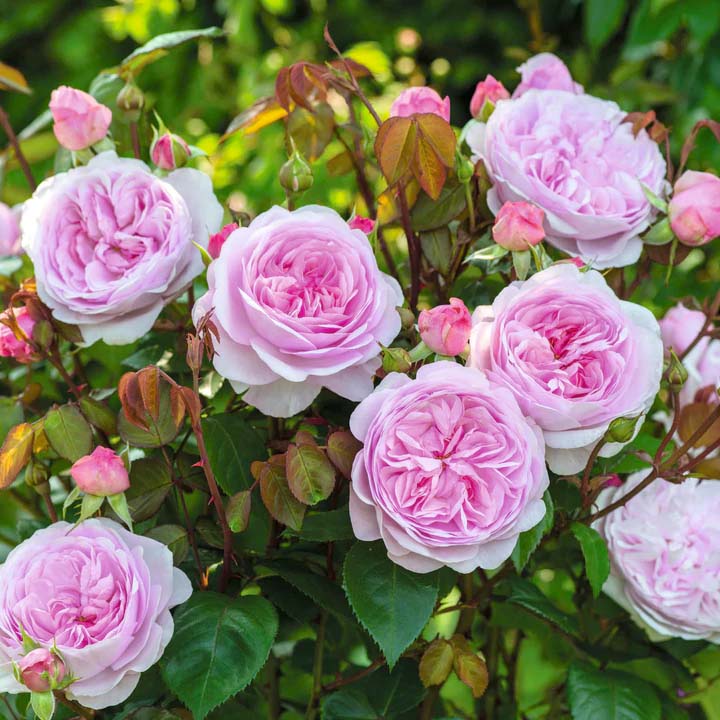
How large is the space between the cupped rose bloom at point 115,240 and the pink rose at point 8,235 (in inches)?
6.3

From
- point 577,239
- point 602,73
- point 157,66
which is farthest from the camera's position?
point 157,66

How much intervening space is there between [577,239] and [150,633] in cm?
33

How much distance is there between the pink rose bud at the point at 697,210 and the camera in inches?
22.8

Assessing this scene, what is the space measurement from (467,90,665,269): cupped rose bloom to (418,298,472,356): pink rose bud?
0.39 ft

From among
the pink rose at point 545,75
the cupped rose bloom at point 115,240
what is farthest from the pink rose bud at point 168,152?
the pink rose at point 545,75

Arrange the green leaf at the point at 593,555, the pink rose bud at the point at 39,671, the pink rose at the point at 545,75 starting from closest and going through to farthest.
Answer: the pink rose bud at the point at 39,671 → the green leaf at the point at 593,555 → the pink rose at the point at 545,75

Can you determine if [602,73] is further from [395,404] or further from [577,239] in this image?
[395,404]

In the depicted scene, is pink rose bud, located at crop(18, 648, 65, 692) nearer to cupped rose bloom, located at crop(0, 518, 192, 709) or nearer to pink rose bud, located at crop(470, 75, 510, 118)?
cupped rose bloom, located at crop(0, 518, 192, 709)

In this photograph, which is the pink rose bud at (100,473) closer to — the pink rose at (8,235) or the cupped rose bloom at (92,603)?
the cupped rose bloom at (92,603)

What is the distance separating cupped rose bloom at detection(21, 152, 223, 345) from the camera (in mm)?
566

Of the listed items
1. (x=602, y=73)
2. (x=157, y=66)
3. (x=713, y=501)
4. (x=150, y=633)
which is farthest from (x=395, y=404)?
(x=157, y=66)

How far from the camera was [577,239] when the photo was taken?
61cm

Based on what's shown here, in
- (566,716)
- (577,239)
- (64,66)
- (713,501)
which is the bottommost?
(64,66)

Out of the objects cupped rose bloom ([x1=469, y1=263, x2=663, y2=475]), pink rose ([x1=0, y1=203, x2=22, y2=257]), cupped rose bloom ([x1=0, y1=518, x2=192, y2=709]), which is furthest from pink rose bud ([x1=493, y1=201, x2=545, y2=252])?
pink rose ([x1=0, y1=203, x2=22, y2=257])
